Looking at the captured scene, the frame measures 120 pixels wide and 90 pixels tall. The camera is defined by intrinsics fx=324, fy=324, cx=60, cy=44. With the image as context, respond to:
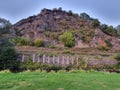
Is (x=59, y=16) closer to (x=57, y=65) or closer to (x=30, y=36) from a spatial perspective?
(x=30, y=36)

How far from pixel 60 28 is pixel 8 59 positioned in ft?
99.3

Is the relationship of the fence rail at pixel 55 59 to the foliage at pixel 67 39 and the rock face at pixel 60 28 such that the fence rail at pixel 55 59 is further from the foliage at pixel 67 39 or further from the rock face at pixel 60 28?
the rock face at pixel 60 28

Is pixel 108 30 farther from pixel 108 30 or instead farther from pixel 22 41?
pixel 22 41

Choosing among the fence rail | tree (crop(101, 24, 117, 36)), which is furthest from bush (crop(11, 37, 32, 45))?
tree (crop(101, 24, 117, 36))

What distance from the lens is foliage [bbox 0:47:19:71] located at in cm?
3097

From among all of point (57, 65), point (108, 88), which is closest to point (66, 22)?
point (57, 65)

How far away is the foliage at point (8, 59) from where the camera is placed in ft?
102

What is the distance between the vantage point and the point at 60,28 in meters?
61.1

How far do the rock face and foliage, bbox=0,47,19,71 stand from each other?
2149 cm

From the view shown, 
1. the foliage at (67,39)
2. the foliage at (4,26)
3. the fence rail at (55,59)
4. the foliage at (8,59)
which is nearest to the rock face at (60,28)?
the foliage at (67,39)

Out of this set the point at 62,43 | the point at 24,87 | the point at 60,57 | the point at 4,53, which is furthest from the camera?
the point at 62,43

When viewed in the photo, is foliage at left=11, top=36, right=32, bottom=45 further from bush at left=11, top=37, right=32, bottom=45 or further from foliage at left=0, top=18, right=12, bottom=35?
foliage at left=0, top=18, right=12, bottom=35

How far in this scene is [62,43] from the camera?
53.8m

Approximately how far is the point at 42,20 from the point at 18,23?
4.86m
